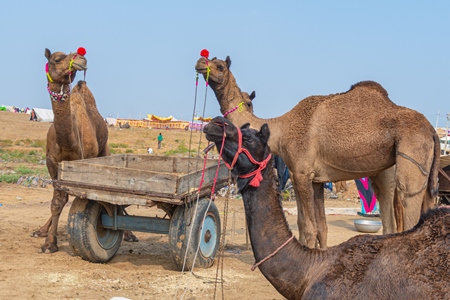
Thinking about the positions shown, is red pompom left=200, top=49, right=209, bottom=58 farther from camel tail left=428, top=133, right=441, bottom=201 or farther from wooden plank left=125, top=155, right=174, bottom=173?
camel tail left=428, top=133, right=441, bottom=201

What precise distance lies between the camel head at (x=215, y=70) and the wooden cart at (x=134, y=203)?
1461mm

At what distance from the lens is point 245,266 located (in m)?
8.65

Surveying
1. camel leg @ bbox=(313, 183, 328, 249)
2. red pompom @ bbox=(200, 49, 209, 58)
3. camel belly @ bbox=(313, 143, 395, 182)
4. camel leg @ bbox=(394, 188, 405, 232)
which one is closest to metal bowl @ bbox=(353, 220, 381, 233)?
camel leg @ bbox=(394, 188, 405, 232)

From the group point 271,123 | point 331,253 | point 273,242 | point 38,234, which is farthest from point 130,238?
point 331,253

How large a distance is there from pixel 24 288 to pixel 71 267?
43.1 inches

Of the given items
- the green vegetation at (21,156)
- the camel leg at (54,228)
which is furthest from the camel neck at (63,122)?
the green vegetation at (21,156)

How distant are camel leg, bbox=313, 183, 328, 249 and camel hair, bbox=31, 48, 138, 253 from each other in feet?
11.3

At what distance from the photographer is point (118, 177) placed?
7.49 metres

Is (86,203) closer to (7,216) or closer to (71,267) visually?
(71,267)

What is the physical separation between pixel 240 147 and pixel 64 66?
222 inches

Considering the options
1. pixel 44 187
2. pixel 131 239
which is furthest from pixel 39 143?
pixel 131 239

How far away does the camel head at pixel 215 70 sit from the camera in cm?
877

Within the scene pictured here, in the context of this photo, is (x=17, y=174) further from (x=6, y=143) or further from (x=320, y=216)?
(x=6, y=143)

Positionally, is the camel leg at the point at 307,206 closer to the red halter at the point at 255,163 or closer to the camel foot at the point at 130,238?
the camel foot at the point at 130,238
